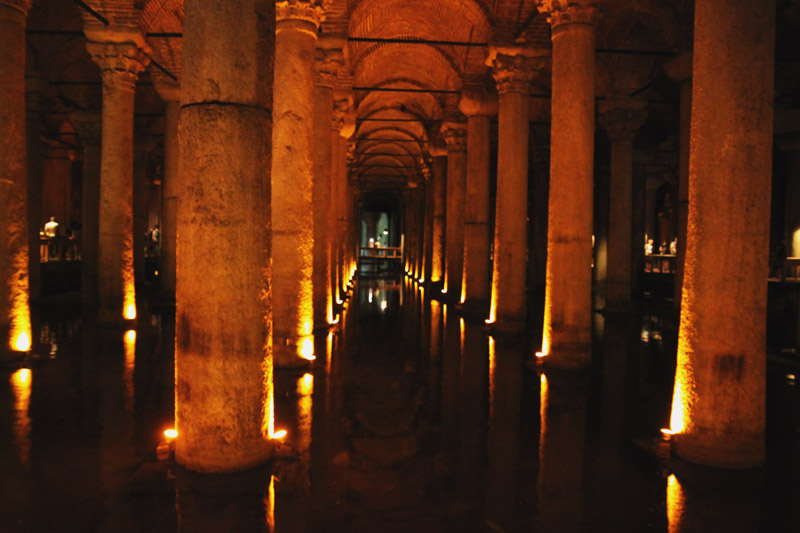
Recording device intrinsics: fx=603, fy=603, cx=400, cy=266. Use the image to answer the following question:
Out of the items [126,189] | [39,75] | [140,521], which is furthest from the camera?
[39,75]

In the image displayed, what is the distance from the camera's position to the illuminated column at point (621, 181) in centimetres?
1625

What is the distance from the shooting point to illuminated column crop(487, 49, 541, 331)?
12062mm

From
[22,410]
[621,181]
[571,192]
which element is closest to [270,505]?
[22,410]

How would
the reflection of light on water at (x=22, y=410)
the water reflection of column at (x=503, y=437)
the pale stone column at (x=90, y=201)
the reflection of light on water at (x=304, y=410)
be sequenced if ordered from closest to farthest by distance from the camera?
the water reflection of column at (x=503, y=437) → the reflection of light on water at (x=22, y=410) → the reflection of light on water at (x=304, y=410) → the pale stone column at (x=90, y=201)

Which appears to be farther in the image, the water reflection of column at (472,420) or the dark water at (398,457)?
the water reflection of column at (472,420)

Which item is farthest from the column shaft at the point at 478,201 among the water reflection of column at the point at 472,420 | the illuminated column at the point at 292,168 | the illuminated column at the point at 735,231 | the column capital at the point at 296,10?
the illuminated column at the point at 735,231

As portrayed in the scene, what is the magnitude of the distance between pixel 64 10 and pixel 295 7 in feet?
31.5

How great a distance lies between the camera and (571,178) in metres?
8.63

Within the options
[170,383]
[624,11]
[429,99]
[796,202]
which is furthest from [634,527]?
[429,99]

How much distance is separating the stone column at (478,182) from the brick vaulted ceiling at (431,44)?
2.15ft

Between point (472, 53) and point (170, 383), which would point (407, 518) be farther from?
point (472, 53)

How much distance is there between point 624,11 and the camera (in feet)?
45.4

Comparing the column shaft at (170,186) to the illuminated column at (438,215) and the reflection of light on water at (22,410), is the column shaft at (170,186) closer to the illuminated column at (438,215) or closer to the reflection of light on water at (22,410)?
the reflection of light on water at (22,410)

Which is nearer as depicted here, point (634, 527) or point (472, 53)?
point (634, 527)
